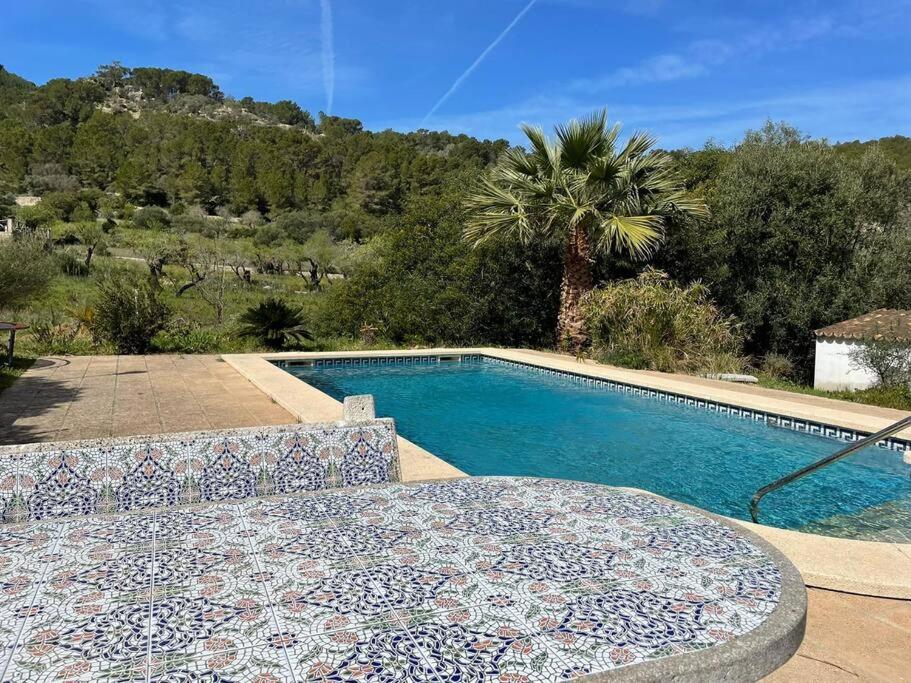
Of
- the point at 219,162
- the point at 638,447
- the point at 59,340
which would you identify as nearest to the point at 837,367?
the point at 638,447

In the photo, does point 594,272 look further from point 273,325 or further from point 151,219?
point 151,219

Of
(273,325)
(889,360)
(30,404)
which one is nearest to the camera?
(30,404)

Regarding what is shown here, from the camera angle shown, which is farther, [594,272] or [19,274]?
[594,272]

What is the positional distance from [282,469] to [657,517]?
1.79 meters

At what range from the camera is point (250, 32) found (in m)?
15.3

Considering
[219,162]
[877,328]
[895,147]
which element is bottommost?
[877,328]

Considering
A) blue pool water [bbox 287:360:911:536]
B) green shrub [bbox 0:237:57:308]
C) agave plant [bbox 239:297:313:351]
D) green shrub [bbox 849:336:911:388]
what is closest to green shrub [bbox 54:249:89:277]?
green shrub [bbox 0:237:57:308]

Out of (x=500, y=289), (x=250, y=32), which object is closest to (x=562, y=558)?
(x=500, y=289)

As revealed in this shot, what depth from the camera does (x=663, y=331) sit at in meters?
10.9

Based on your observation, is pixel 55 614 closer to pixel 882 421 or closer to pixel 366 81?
pixel 882 421

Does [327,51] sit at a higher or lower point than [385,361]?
higher

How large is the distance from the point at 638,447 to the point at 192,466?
4.66 metres

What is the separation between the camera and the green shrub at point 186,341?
39.1ft

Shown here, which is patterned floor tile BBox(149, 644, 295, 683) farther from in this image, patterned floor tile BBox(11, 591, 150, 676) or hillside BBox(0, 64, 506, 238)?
hillside BBox(0, 64, 506, 238)
